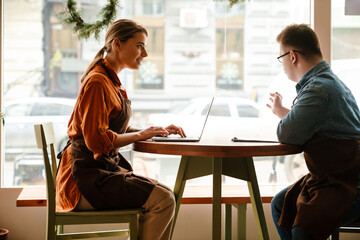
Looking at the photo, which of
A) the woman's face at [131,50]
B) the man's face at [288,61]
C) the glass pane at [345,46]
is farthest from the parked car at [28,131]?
the glass pane at [345,46]

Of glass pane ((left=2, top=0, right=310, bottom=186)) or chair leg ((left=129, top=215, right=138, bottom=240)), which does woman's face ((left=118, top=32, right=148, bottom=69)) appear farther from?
glass pane ((left=2, top=0, right=310, bottom=186))

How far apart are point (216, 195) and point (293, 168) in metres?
1.36

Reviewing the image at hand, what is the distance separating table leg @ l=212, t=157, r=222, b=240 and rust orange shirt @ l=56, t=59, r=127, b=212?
47cm

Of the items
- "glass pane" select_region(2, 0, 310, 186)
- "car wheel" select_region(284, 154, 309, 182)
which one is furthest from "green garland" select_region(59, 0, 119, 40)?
"car wheel" select_region(284, 154, 309, 182)

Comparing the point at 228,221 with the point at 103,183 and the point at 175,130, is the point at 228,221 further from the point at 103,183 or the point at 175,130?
the point at 103,183

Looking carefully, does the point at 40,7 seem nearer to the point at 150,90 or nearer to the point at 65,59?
the point at 65,59

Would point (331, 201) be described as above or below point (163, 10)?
below

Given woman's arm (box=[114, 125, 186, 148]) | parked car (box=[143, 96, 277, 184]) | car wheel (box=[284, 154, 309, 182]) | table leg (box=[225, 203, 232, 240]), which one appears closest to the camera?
woman's arm (box=[114, 125, 186, 148])

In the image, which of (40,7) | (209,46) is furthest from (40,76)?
(209,46)

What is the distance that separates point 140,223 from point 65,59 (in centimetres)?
146

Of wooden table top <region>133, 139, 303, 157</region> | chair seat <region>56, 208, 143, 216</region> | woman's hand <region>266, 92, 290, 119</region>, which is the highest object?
woman's hand <region>266, 92, 290, 119</region>

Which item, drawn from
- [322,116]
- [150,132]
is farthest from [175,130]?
[322,116]

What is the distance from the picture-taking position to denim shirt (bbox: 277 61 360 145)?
6.57 feet

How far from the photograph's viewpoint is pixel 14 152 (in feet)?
10.1
